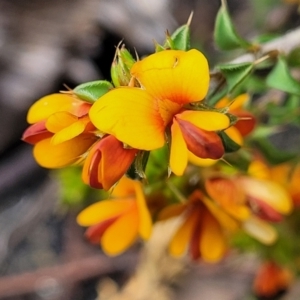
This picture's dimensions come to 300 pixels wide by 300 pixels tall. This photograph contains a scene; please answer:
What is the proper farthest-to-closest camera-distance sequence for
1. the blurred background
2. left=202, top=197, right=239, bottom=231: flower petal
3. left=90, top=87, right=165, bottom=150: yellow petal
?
the blurred background → left=202, top=197, right=239, bottom=231: flower petal → left=90, top=87, right=165, bottom=150: yellow petal

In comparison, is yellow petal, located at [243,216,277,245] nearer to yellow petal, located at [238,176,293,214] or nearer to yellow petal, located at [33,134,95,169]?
yellow petal, located at [238,176,293,214]

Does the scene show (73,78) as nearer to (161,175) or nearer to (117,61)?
(161,175)

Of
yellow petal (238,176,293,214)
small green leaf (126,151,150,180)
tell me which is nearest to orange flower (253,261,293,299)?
yellow petal (238,176,293,214)

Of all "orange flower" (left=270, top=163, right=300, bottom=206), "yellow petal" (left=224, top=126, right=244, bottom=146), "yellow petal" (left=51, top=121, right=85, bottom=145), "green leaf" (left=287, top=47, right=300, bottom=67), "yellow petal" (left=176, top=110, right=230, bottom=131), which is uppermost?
"yellow petal" (left=51, top=121, right=85, bottom=145)

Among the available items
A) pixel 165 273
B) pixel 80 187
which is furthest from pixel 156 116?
pixel 165 273

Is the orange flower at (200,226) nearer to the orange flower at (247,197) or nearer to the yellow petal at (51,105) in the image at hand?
the orange flower at (247,197)

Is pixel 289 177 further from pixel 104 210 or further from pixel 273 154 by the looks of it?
pixel 104 210
